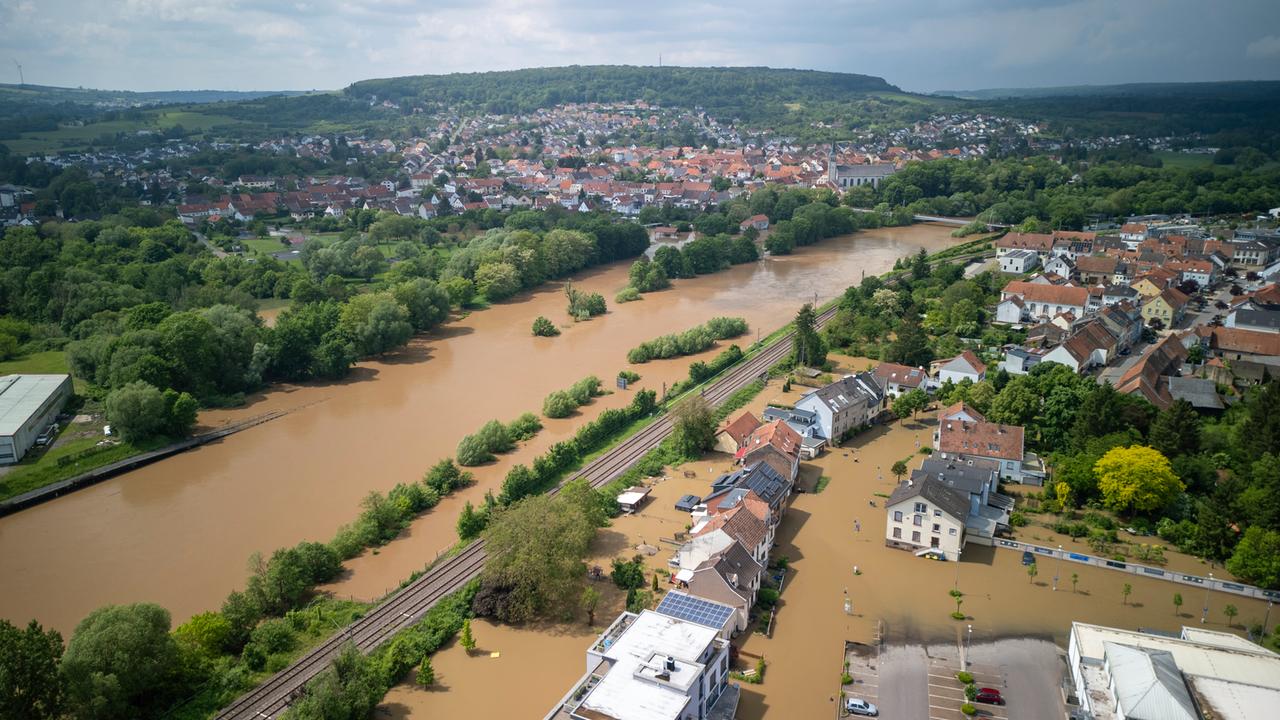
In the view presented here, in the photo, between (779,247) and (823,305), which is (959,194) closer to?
(779,247)

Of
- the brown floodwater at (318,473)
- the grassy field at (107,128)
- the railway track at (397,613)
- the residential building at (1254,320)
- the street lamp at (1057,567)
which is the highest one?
the grassy field at (107,128)

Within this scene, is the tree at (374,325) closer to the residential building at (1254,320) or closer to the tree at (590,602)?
the tree at (590,602)

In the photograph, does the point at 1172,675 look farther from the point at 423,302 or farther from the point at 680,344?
the point at 423,302

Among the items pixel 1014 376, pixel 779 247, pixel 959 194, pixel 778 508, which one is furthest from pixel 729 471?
pixel 959 194

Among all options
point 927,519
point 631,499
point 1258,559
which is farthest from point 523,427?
point 1258,559

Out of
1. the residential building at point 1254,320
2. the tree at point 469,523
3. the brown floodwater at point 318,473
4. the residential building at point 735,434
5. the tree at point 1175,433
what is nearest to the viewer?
the brown floodwater at point 318,473

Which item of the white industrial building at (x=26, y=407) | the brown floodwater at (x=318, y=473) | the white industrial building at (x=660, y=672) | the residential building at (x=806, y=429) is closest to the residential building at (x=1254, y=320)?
the residential building at (x=806, y=429)
